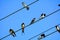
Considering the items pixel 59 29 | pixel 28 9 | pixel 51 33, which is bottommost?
pixel 51 33

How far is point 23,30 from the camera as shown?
1317cm

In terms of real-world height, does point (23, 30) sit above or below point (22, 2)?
below

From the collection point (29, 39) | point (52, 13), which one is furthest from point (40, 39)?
point (52, 13)

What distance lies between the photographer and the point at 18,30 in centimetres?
1158

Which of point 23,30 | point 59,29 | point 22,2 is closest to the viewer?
point 23,30

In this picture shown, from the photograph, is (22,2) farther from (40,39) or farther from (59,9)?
(59,9)

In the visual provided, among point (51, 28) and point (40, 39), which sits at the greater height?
point (40, 39)

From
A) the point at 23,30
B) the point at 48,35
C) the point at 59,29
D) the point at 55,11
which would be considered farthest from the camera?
the point at 59,29

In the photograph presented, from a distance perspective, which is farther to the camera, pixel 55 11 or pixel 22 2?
pixel 22 2

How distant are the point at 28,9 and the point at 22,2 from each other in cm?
182

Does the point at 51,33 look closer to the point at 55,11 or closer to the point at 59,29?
the point at 55,11

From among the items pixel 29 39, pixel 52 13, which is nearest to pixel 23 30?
pixel 29 39

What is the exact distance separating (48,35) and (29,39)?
65cm

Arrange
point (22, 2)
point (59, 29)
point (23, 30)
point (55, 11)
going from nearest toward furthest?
point (55, 11), point (23, 30), point (59, 29), point (22, 2)
